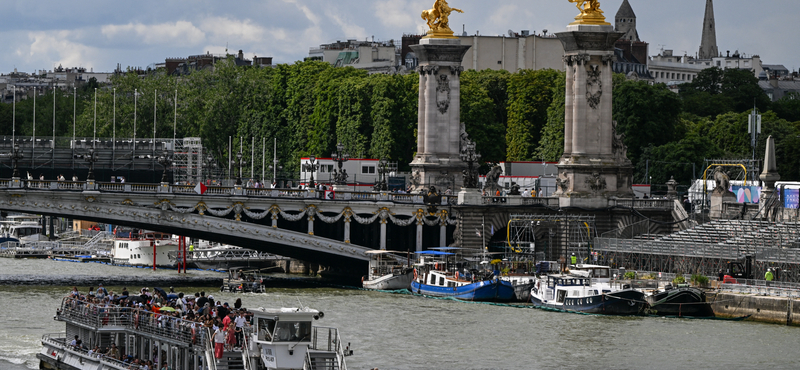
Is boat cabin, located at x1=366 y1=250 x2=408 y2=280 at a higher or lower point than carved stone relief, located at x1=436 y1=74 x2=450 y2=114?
lower

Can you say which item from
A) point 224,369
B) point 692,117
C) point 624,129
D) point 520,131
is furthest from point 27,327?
point 692,117

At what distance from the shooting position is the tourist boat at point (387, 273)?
259 feet

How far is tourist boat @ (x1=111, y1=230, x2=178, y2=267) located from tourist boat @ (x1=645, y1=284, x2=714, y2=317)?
143ft

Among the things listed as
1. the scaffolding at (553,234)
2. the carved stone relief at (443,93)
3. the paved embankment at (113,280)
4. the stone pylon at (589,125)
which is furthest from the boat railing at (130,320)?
the carved stone relief at (443,93)

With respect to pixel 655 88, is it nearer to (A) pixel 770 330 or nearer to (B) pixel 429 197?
(B) pixel 429 197

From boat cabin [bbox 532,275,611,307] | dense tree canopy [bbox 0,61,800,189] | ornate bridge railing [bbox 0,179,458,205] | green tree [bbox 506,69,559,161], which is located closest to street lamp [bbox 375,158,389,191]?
ornate bridge railing [bbox 0,179,458,205]

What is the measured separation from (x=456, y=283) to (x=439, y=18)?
839 inches

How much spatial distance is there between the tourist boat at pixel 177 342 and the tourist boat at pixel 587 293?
1535 centimetres

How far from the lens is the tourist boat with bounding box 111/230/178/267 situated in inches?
4087

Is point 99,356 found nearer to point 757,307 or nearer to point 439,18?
point 757,307

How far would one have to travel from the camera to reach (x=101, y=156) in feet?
413

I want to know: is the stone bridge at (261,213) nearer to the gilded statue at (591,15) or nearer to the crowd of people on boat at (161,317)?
the gilded statue at (591,15)

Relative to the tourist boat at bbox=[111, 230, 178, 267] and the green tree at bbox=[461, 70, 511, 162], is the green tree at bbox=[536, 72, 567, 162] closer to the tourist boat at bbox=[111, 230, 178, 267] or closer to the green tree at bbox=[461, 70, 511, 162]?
the green tree at bbox=[461, 70, 511, 162]

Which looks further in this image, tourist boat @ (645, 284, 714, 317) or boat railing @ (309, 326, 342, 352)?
tourist boat @ (645, 284, 714, 317)
